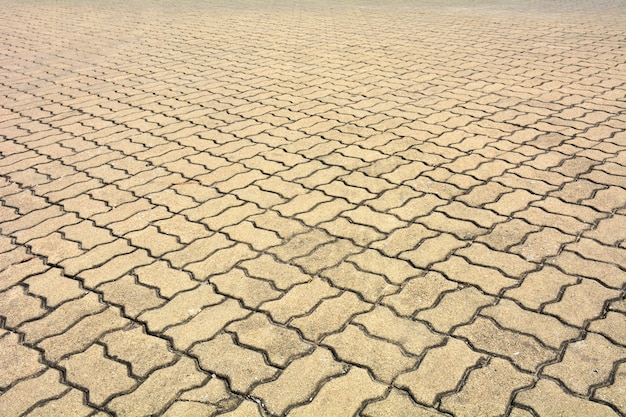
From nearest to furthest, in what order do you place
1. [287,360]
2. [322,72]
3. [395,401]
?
[395,401], [287,360], [322,72]

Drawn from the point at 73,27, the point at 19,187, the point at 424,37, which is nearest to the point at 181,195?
the point at 19,187

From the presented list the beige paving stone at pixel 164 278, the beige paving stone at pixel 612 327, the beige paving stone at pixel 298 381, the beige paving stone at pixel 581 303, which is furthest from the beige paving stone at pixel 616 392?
the beige paving stone at pixel 164 278

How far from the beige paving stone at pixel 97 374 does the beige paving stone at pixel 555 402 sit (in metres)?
1.71

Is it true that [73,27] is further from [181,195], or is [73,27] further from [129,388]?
[129,388]

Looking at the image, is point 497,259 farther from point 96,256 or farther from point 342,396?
point 96,256

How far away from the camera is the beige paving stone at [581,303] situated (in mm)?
2998

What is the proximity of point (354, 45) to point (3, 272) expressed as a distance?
23.3ft

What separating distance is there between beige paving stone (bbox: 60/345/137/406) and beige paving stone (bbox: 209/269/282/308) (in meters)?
0.71

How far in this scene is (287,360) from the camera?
2.77m

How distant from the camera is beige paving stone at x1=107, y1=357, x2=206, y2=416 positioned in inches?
100

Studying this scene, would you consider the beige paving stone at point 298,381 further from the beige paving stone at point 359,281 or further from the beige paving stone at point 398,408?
the beige paving stone at point 359,281

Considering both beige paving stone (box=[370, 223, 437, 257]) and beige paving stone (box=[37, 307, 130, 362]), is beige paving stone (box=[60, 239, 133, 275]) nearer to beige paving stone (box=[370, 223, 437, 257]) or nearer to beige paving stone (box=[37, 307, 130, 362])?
beige paving stone (box=[37, 307, 130, 362])

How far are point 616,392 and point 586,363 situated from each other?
0.62ft

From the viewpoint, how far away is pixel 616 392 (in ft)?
8.29
